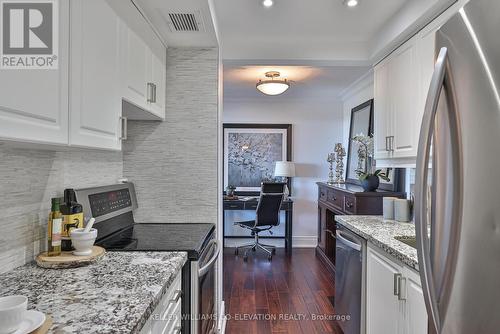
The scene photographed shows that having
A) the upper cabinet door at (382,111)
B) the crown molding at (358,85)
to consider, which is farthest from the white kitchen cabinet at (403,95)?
the crown molding at (358,85)

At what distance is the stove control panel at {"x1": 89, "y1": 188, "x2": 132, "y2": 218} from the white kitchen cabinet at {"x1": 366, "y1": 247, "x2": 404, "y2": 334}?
1.57m

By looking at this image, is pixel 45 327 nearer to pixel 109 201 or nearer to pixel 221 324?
pixel 109 201

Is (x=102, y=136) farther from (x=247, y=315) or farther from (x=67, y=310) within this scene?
(x=247, y=315)

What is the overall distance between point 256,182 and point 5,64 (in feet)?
14.6

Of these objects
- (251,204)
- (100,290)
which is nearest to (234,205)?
(251,204)

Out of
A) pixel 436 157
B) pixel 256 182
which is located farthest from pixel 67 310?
pixel 256 182

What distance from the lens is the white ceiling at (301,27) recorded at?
7.48ft

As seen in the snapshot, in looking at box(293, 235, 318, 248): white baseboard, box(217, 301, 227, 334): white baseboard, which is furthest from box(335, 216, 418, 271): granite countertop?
box(293, 235, 318, 248): white baseboard

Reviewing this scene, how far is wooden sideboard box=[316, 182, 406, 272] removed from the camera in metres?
3.05

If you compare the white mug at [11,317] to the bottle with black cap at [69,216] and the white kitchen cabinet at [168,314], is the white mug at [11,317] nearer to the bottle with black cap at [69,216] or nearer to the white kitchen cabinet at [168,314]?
the white kitchen cabinet at [168,314]

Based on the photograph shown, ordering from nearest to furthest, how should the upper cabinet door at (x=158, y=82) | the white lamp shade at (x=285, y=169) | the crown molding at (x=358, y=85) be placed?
the upper cabinet door at (x=158, y=82)
the crown molding at (x=358, y=85)
the white lamp shade at (x=285, y=169)

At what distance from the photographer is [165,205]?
2.22 m

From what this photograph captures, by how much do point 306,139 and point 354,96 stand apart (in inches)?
41.3

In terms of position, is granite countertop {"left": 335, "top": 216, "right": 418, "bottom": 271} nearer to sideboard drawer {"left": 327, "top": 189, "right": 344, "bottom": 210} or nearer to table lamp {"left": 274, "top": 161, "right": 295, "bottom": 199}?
sideboard drawer {"left": 327, "top": 189, "right": 344, "bottom": 210}
